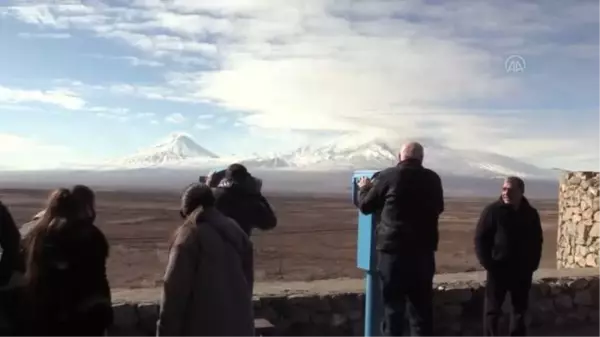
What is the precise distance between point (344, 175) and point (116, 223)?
54.7 m

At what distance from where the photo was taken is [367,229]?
5852 mm

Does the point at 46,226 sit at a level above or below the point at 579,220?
above

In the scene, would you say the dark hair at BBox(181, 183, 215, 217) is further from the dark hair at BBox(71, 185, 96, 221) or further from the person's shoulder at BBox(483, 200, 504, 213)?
the person's shoulder at BBox(483, 200, 504, 213)

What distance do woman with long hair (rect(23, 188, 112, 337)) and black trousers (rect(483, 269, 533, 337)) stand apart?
10.9ft

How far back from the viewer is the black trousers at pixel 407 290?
5.29 metres

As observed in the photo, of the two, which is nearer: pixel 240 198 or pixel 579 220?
pixel 240 198

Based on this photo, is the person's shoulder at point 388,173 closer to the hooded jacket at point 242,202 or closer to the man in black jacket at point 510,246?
the hooded jacket at point 242,202

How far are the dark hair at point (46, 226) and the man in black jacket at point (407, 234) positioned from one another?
225 cm

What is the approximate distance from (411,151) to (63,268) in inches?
99.3

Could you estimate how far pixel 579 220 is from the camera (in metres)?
10.7

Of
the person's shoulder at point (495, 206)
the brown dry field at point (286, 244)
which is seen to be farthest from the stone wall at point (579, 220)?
the person's shoulder at point (495, 206)

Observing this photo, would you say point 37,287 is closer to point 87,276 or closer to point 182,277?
point 87,276

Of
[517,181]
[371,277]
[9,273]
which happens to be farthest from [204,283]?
[517,181]

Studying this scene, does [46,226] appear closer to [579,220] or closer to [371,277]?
[371,277]
